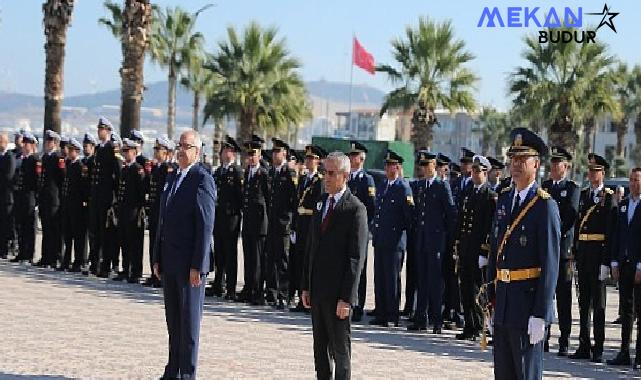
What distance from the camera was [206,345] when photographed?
11.7 m

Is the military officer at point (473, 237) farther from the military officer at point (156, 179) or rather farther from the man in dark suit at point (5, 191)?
the man in dark suit at point (5, 191)

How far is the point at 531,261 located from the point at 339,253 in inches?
59.8

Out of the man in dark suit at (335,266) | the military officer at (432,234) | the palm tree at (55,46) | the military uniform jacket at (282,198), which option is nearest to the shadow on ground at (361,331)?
the military officer at (432,234)

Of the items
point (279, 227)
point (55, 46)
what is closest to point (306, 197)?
point (279, 227)

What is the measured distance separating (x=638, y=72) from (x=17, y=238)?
57424 mm

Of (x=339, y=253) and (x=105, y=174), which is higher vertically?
(x=105, y=174)

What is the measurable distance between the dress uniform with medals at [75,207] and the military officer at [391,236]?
5920 millimetres

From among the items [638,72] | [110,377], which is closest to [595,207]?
[110,377]

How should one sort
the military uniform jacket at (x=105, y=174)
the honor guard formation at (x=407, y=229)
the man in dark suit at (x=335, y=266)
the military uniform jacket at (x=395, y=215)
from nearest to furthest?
1. the honor guard formation at (x=407, y=229)
2. the man in dark suit at (x=335, y=266)
3. the military uniform jacket at (x=395, y=215)
4. the military uniform jacket at (x=105, y=174)

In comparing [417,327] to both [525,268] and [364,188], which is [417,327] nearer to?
[364,188]

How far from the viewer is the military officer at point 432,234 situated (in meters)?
14.5

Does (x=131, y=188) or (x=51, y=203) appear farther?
(x=51, y=203)

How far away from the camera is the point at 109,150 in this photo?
59.2 ft

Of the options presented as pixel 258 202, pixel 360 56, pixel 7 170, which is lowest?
pixel 258 202
